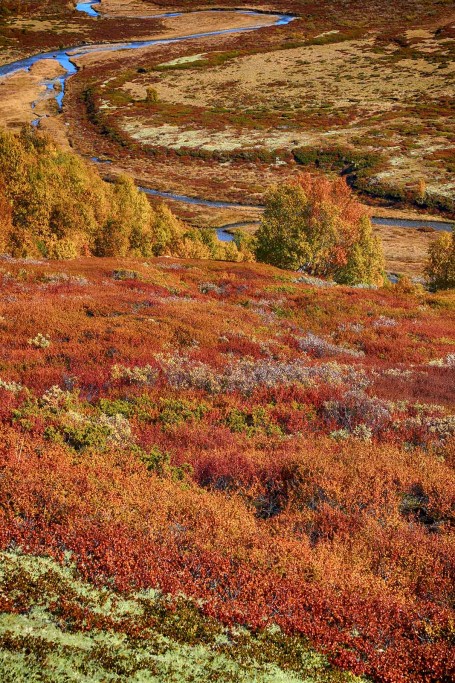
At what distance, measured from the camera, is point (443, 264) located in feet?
Answer: 216

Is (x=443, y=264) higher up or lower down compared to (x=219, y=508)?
lower down

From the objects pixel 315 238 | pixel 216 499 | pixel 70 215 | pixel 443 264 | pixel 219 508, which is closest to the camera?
pixel 219 508

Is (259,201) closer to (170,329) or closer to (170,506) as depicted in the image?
(170,329)

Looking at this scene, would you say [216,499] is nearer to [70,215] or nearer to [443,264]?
[70,215]

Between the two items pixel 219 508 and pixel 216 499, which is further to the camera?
pixel 216 499

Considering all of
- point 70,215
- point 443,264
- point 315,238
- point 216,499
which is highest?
point 216,499

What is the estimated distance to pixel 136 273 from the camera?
3003 centimetres

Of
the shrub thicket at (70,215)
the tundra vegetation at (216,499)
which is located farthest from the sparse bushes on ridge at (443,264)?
the tundra vegetation at (216,499)

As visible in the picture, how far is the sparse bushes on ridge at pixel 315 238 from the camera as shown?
184ft


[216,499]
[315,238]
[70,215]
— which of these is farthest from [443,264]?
[216,499]

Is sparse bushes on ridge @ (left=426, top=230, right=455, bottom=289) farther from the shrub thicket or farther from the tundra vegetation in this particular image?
the tundra vegetation

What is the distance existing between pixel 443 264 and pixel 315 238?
70.0ft

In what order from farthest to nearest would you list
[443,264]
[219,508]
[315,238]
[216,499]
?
[443,264] → [315,238] → [216,499] → [219,508]

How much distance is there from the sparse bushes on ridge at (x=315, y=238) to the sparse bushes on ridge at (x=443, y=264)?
11259 mm
